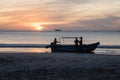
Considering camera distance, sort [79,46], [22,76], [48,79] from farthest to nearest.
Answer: [79,46]
[22,76]
[48,79]

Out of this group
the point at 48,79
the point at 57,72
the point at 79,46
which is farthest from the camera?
the point at 79,46

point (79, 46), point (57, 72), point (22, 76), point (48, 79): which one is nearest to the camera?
point (48, 79)

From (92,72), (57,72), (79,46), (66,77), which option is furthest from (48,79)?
(79,46)

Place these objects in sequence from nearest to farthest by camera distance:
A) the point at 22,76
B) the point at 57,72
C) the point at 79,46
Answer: the point at 22,76, the point at 57,72, the point at 79,46

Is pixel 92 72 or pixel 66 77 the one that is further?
pixel 92 72

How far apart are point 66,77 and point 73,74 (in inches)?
37.5

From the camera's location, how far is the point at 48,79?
13.3m

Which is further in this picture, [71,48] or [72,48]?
[71,48]

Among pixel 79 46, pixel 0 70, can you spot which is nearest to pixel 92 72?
pixel 0 70

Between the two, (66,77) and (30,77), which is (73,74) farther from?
(30,77)

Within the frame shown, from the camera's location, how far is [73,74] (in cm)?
1481

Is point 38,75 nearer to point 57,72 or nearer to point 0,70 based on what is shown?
point 57,72

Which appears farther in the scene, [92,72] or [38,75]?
[92,72]

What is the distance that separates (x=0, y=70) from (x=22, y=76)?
262 cm
